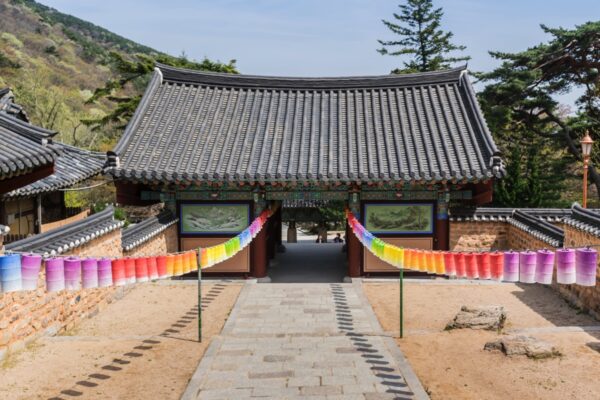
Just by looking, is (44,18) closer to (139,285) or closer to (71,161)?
(71,161)

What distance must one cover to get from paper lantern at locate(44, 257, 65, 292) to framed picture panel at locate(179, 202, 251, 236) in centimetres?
777

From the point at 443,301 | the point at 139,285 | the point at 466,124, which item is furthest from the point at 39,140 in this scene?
the point at 466,124

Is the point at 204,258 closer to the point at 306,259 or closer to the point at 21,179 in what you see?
the point at 21,179

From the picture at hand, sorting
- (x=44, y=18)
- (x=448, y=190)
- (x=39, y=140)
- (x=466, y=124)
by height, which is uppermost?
(x=44, y=18)

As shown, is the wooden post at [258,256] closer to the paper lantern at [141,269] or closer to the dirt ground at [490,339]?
the dirt ground at [490,339]

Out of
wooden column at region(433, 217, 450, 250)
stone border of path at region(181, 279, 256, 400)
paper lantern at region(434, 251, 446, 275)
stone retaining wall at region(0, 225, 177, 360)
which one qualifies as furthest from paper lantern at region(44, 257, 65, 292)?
wooden column at region(433, 217, 450, 250)

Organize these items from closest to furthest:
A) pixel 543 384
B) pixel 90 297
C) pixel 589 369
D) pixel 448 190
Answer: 1. pixel 543 384
2. pixel 589 369
3. pixel 90 297
4. pixel 448 190

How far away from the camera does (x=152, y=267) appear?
997cm

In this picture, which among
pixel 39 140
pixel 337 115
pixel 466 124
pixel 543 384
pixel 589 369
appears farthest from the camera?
pixel 337 115

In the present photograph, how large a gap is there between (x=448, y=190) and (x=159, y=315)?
9.57 metres

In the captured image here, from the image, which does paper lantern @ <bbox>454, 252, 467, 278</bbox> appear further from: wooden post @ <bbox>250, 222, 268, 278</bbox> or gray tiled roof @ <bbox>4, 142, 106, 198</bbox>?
gray tiled roof @ <bbox>4, 142, 106, 198</bbox>

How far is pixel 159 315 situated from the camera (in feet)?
40.6

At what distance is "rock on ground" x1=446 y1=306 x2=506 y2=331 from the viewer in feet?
35.4

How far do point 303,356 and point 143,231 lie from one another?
720 cm
